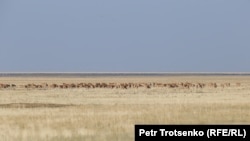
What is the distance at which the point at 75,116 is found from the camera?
30.8 m

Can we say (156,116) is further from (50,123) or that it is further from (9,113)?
(9,113)

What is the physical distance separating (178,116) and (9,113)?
906cm

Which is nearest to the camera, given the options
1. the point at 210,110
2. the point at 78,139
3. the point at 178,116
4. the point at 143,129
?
the point at 143,129

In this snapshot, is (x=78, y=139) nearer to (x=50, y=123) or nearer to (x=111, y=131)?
(x=111, y=131)

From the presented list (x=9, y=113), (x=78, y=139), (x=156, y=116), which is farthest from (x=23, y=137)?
(x=9, y=113)

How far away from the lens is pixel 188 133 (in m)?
17.7

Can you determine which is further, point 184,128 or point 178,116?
point 178,116

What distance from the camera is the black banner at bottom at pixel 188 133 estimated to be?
57.7 ft

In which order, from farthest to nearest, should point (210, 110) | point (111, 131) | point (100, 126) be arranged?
point (210, 110), point (100, 126), point (111, 131)

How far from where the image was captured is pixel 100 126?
84.3 feet

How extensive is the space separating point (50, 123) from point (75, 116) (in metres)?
3.63

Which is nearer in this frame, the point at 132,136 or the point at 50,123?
the point at 132,136

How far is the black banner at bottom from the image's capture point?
17.6m

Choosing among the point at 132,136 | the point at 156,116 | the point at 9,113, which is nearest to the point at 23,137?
the point at 132,136
